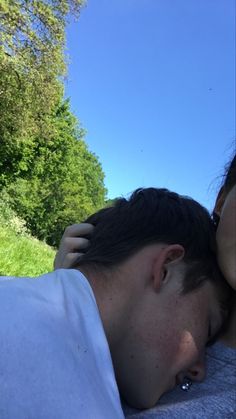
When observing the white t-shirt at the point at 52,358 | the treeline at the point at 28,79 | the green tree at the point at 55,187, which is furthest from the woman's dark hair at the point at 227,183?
the green tree at the point at 55,187

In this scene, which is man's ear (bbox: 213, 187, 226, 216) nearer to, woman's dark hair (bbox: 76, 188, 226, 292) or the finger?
woman's dark hair (bbox: 76, 188, 226, 292)

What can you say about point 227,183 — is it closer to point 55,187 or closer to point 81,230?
point 81,230

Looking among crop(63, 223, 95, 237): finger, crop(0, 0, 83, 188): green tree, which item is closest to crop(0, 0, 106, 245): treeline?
crop(0, 0, 83, 188): green tree

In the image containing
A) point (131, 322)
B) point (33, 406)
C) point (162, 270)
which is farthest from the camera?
point (162, 270)

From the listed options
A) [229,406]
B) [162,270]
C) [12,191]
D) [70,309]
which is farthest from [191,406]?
[12,191]

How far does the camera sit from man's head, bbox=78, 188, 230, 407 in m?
1.47

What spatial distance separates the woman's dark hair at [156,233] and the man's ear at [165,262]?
0.04m

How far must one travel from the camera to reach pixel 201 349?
5.32 ft

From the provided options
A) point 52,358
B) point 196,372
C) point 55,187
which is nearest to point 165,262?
point 196,372

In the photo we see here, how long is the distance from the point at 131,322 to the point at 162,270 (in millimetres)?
195

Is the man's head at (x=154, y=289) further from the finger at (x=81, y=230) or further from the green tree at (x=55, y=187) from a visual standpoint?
the green tree at (x=55, y=187)

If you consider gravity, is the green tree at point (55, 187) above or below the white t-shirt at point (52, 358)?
above

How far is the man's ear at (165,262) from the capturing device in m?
1.54

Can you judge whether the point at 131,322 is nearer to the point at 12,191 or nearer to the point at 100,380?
the point at 100,380
